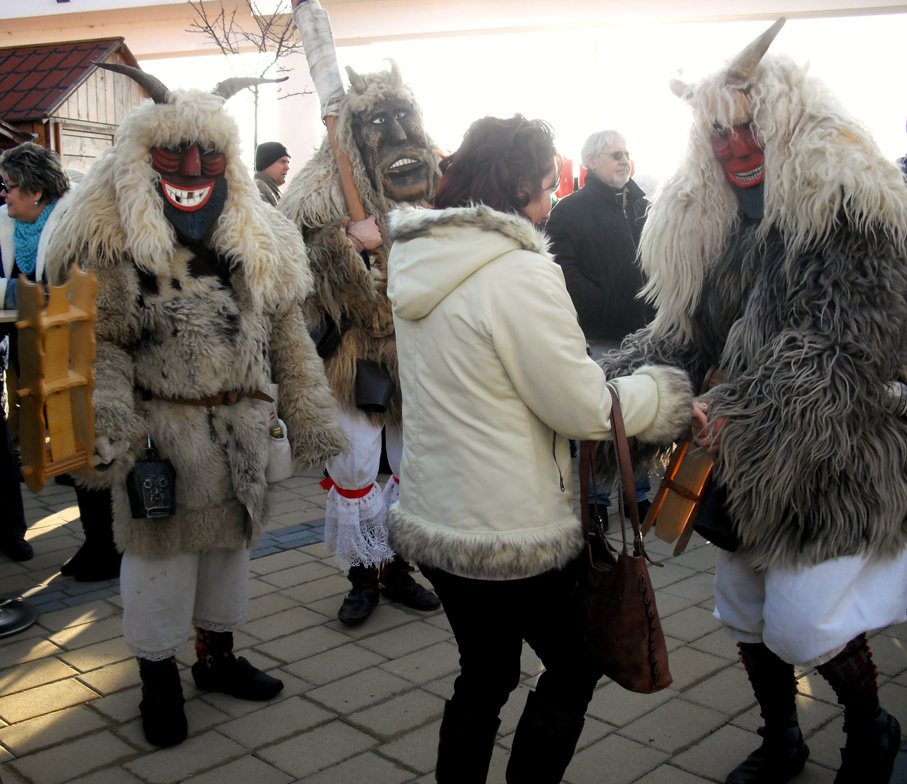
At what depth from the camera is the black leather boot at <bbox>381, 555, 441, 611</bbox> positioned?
3.96m

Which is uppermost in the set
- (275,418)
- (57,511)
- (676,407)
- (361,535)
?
A: (676,407)

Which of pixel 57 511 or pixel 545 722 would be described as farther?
pixel 57 511

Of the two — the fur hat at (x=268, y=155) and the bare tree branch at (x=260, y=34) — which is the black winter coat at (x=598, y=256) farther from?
the bare tree branch at (x=260, y=34)

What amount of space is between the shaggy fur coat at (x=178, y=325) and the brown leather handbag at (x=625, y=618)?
Result: 133cm

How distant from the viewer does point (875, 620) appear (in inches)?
90.3

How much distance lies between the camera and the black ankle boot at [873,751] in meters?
2.36

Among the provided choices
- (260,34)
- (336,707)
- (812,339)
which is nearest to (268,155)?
(336,707)

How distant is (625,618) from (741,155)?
1.32 metres

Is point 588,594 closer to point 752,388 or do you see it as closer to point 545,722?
point 545,722

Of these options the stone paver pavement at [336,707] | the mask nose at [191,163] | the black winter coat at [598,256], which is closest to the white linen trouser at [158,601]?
the stone paver pavement at [336,707]

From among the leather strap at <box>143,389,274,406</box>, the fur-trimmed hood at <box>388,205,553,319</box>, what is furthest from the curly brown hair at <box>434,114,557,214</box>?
the leather strap at <box>143,389,274,406</box>

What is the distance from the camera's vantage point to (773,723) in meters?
2.57

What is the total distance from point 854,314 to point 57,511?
5195mm

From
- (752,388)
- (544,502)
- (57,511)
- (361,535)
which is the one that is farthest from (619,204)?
(57,511)
